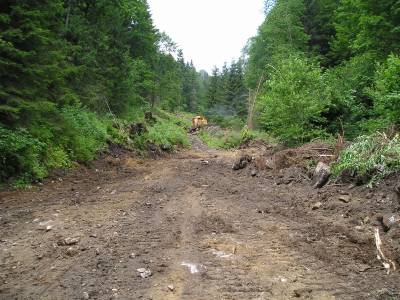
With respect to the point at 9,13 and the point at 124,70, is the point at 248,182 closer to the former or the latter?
the point at 9,13

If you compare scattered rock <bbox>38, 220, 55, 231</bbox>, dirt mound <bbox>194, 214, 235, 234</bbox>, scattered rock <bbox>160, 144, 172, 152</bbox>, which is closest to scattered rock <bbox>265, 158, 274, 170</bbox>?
dirt mound <bbox>194, 214, 235, 234</bbox>

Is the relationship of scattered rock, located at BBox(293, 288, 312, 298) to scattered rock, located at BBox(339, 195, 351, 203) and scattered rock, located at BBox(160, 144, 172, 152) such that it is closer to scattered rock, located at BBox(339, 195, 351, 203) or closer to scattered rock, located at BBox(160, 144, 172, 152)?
scattered rock, located at BBox(339, 195, 351, 203)

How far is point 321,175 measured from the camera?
8742mm

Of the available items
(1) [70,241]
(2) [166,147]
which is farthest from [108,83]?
(1) [70,241]

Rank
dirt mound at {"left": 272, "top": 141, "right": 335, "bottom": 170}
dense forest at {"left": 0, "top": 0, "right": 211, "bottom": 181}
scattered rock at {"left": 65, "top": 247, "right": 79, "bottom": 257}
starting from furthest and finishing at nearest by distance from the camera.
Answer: dirt mound at {"left": 272, "top": 141, "right": 335, "bottom": 170} → dense forest at {"left": 0, "top": 0, "right": 211, "bottom": 181} → scattered rock at {"left": 65, "top": 247, "right": 79, "bottom": 257}

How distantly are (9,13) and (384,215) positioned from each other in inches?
391

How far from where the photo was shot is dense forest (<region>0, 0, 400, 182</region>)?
9609 millimetres

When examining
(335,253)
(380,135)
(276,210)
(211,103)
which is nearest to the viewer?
(335,253)

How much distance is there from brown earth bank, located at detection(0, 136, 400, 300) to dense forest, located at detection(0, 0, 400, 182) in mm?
1965

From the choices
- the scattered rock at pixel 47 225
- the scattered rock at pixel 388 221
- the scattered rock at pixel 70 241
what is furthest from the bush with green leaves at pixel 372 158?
the scattered rock at pixel 47 225

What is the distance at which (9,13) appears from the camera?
32.4 ft

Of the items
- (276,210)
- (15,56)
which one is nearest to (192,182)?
(276,210)

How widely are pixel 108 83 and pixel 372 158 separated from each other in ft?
49.0

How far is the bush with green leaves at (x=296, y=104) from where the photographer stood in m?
13.2
